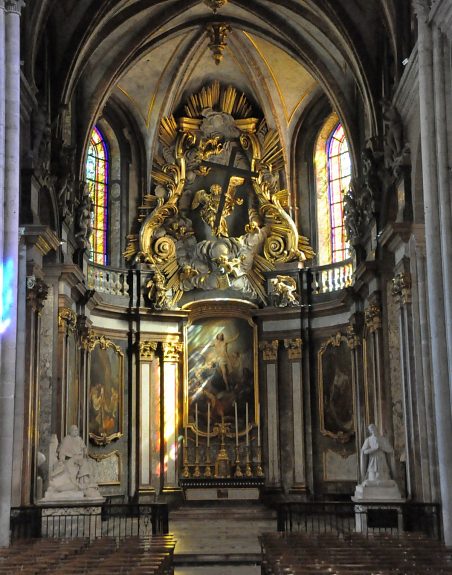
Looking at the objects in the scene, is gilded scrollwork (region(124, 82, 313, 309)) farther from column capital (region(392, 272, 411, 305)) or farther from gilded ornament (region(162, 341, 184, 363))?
column capital (region(392, 272, 411, 305))

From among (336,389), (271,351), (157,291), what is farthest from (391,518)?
(157,291)

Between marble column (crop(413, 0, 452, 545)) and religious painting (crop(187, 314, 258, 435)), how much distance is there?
11536 mm

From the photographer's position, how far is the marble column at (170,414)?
25938 mm

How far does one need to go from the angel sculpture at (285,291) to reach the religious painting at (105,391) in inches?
171

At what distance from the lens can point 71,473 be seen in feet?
65.7

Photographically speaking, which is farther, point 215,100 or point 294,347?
point 215,100

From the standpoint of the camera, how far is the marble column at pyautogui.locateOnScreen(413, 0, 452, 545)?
15104mm

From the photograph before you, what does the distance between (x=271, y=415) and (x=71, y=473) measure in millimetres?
7687

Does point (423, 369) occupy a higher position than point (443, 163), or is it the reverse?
point (443, 163)

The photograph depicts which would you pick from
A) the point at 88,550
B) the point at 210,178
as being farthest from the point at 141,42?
the point at 88,550

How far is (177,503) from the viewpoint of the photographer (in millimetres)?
25688

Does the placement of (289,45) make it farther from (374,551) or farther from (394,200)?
Answer: (374,551)

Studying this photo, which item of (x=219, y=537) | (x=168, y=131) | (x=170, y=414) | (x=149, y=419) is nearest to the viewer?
(x=219, y=537)

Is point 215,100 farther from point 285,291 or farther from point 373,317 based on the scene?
point 373,317
